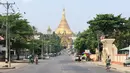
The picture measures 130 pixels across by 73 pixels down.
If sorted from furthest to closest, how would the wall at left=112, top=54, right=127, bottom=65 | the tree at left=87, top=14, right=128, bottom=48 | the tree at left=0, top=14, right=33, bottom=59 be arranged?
the tree at left=87, top=14, right=128, bottom=48 → the tree at left=0, top=14, right=33, bottom=59 → the wall at left=112, top=54, right=127, bottom=65

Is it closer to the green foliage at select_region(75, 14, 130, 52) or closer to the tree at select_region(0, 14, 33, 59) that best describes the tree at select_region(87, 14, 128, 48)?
the green foliage at select_region(75, 14, 130, 52)

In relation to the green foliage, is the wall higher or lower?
lower

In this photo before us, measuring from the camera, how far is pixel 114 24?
7931cm

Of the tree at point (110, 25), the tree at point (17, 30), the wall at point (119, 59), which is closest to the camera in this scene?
the wall at point (119, 59)

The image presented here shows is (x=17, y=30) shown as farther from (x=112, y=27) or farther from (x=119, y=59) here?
(x=119, y=59)

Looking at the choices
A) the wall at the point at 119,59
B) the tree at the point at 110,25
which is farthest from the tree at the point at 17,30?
the wall at the point at 119,59

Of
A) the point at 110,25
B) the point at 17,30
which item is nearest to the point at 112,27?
the point at 110,25

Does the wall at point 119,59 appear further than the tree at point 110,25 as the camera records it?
No

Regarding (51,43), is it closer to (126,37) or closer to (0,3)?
(126,37)

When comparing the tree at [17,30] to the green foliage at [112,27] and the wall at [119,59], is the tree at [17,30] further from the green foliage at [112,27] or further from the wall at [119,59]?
the wall at [119,59]

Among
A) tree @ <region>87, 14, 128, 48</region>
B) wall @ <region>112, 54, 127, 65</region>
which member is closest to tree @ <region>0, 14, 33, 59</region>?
tree @ <region>87, 14, 128, 48</region>

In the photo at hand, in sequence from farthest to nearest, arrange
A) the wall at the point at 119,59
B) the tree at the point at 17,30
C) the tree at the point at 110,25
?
the tree at the point at 110,25
the tree at the point at 17,30
the wall at the point at 119,59

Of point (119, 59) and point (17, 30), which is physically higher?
point (17, 30)

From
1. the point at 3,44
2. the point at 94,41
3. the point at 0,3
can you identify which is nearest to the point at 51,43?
the point at 94,41
